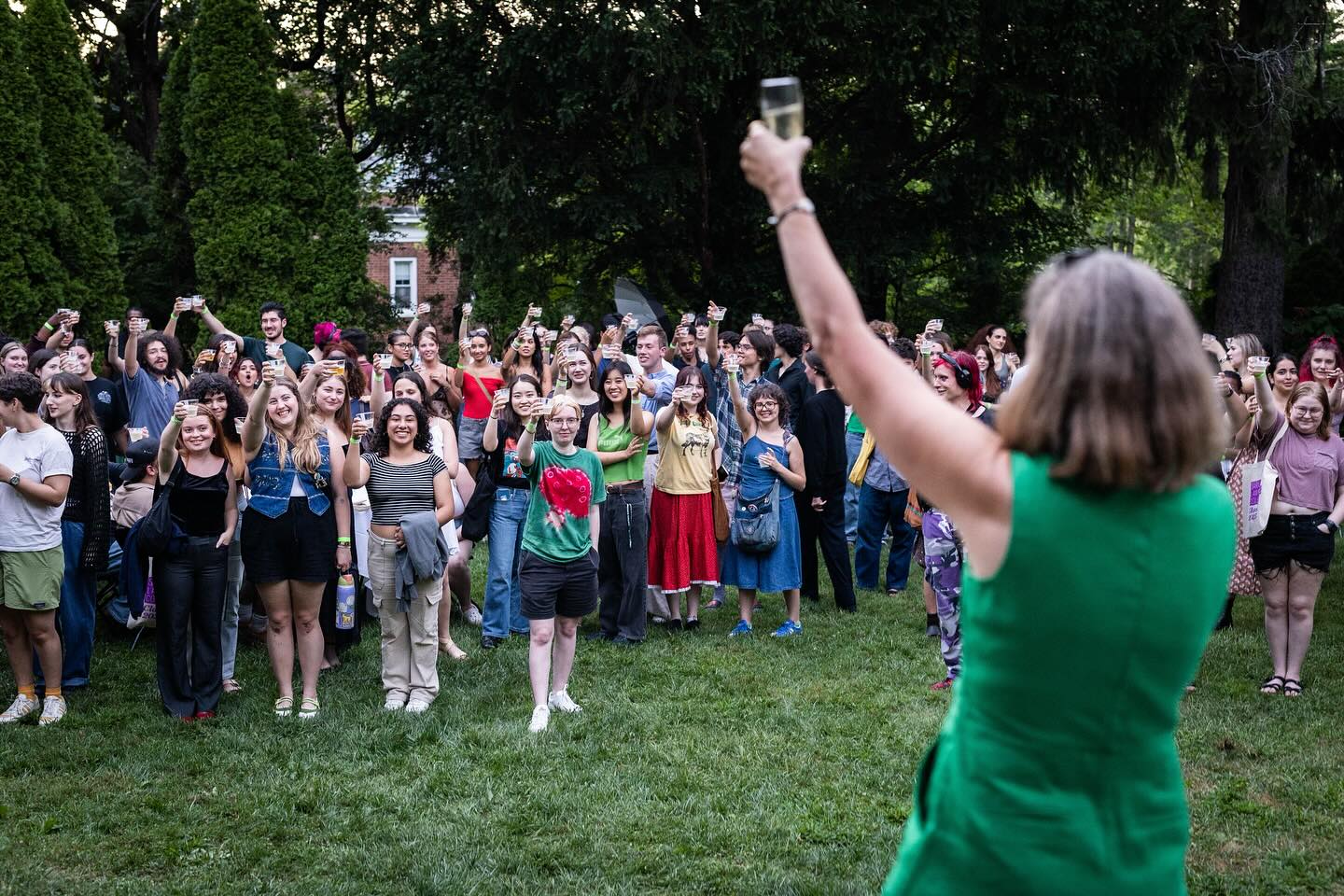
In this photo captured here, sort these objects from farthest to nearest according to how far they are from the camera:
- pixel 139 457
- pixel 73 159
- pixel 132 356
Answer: pixel 73 159 < pixel 132 356 < pixel 139 457

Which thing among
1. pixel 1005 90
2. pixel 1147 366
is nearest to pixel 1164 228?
pixel 1005 90

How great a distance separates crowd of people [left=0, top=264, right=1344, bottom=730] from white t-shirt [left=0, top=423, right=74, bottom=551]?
1cm

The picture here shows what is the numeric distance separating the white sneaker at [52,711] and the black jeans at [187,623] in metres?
0.58

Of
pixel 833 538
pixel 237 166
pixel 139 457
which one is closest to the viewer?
pixel 139 457

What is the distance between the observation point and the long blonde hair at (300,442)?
24.5 feet

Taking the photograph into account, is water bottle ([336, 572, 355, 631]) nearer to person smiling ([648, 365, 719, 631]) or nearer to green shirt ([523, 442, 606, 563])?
green shirt ([523, 442, 606, 563])

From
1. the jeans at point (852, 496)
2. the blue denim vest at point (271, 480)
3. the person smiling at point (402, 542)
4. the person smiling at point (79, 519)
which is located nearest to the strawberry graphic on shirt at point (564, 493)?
the person smiling at point (402, 542)

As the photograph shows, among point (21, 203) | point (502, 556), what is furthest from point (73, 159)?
point (502, 556)

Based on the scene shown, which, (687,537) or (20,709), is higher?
(687,537)

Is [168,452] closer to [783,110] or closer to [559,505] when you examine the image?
[559,505]

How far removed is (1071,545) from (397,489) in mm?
6227

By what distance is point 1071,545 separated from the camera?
1.91 metres

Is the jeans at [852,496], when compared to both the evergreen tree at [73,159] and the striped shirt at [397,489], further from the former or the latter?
the evergreen tree at [73,159]

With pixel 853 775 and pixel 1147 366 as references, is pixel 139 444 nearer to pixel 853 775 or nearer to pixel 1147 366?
pixel 853 775
